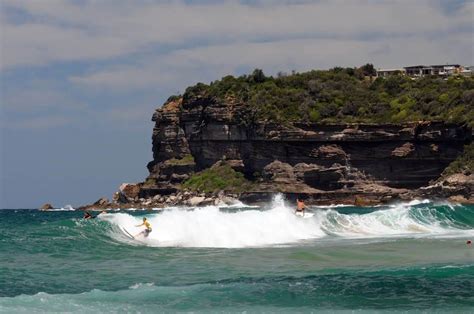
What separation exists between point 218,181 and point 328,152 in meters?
14.4

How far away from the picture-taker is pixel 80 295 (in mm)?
19375

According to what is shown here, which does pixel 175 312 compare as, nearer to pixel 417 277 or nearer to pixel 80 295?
pixel 80 295

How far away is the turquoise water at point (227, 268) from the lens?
1845 cm

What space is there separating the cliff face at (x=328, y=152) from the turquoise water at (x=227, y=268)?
56.6 meters

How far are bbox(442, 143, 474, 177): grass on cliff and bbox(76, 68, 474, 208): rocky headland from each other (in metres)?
0.33

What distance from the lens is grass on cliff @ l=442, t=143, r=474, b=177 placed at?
304 feet

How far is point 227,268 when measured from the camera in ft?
80.4

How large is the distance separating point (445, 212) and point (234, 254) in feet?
91.6

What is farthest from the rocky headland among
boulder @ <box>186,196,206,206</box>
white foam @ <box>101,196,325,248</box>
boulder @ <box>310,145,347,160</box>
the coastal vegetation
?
white foam @ <box>101,196,325,248</box>

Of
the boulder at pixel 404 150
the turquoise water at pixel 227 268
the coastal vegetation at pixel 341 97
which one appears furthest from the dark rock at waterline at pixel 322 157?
the turquoise water at pixel 227 268

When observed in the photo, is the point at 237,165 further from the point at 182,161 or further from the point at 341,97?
the point at 341,97

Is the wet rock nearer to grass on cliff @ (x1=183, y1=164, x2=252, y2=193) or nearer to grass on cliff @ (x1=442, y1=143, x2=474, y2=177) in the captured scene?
grass on cliff @ (x1=183, y1=164, x2=252, y2=193)

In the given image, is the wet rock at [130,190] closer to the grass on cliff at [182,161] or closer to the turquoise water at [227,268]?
the grass on cliff at [182,161]

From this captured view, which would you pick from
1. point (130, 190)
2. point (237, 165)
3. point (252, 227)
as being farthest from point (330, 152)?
point (252, 227)
